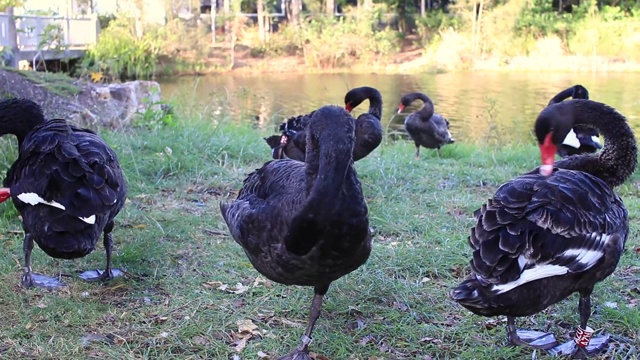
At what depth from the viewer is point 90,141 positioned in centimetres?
380

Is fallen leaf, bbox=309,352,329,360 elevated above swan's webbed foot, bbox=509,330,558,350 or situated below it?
below

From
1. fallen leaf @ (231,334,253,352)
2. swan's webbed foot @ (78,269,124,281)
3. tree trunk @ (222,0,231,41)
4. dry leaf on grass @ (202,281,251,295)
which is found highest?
tree trunk @ (222,0,231,41)

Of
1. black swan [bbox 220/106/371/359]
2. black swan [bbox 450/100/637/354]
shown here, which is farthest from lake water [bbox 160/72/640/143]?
black swan [bbox 450/100/637/354]

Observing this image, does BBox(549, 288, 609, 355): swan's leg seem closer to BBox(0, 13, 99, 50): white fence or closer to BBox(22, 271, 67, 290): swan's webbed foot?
BBox(22, 271, 67, 290): swan's webbed foot

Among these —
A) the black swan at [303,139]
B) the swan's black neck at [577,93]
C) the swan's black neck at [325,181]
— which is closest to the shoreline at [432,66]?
the swan's black neck at [577,93]

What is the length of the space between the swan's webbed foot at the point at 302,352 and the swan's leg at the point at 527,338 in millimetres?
983

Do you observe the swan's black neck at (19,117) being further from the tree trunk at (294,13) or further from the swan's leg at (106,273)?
the tree trunk at (294,13)

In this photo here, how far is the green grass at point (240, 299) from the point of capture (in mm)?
3080

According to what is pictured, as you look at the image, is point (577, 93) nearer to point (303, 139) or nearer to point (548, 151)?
point (303, 139)

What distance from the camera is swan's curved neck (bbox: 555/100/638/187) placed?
3.35 m

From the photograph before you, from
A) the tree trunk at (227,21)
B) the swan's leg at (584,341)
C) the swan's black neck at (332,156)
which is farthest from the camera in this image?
the tree trunk at (227,21)

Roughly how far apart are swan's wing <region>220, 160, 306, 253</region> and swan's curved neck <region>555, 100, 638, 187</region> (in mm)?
1553

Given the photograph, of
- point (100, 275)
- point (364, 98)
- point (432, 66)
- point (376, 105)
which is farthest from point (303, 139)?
point (432, 66)

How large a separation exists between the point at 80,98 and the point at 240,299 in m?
5.70
